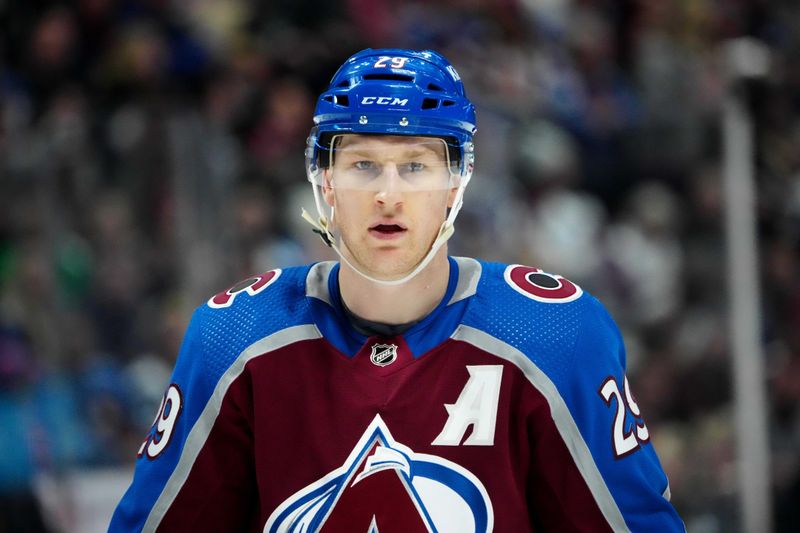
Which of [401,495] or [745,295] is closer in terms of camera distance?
[401,495]

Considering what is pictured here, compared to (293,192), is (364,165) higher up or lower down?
higher up

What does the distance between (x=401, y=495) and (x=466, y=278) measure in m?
0.41

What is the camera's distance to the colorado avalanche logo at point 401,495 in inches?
79.8

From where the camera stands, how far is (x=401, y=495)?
6.66 feet

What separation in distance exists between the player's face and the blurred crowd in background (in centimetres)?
215

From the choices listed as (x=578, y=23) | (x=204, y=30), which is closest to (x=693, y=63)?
(x=578, y=23)

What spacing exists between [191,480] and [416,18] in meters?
4.48

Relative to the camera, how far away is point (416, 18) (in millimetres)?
6297

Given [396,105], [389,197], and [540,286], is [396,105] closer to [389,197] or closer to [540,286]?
[389,197]

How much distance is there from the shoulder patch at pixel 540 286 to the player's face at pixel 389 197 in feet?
0.64

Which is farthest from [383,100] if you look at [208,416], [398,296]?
[208,416]

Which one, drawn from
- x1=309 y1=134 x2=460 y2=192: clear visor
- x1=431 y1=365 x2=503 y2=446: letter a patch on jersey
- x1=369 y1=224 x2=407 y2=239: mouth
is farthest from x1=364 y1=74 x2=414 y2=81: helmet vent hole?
x1=431 y1=365 x2=503 y2=446: letter a patch on jersey

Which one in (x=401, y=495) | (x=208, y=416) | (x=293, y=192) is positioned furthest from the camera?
(x=293, y=192)

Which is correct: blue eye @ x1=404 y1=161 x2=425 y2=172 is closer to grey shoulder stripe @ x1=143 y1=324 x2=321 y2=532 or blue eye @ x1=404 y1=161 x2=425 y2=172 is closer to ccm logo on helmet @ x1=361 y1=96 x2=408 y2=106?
ccm logo on helmet @ x1=361 y1=96 x2=408 y2=106
